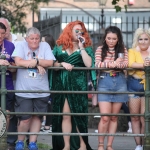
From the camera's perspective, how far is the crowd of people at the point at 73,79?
1029 cm

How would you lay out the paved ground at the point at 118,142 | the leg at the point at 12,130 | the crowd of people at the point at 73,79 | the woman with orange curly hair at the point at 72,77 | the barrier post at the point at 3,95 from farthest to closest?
the paved ground at the point at 118,142
the leg at the point at 12,130
the woman with orange curly hair at the point at 72,77
the crowd of people at the point at 73,79
the barrier post at the point at 3,95

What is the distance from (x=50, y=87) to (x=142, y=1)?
37.6 meters

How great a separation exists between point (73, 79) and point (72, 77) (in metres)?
0.03

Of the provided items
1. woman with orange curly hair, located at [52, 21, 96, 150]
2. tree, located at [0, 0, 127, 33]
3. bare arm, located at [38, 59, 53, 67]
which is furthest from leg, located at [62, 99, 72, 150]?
tree, located at [0, 0, 127, 33]

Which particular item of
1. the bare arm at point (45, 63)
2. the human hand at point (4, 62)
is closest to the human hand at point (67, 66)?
the bare arm at point (45, 63)

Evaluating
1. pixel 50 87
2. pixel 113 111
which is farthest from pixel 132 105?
pixel 50 87

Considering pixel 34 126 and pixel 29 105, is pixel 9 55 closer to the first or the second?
pixel 29 105

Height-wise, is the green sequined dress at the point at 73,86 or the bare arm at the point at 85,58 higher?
the bare arm at the point at 85,58

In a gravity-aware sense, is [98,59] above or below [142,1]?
below

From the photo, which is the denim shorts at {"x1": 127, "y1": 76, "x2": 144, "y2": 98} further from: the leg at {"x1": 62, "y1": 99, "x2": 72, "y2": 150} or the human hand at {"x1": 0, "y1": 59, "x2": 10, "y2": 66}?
the human hand at {"x1": 0, "y1": 59, "x2": 10, "y2": 66}

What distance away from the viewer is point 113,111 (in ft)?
34.4

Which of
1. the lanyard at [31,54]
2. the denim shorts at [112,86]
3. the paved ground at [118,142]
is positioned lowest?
the paved ground at [118,142]

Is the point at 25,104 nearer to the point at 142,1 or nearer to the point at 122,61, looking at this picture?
the point at 122,61

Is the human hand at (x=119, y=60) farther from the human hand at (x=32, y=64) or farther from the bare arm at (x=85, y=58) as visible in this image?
the human hand at (x=32, y=64)
